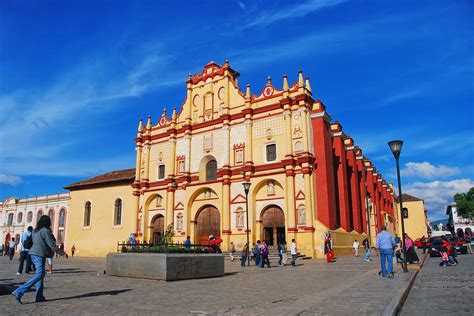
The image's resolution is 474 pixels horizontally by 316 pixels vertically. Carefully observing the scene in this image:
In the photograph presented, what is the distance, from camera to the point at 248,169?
96.2ft

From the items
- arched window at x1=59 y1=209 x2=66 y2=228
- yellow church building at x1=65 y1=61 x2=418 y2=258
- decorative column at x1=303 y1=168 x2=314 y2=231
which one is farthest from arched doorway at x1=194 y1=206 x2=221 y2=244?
arched window at x1=59 y1=209 x2=66 y2=228

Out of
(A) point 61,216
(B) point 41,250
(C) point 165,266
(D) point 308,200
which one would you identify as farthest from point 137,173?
(B) point 41,250

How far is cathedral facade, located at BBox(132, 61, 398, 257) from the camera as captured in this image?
2727 cm

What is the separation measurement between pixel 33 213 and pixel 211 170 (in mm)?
32341

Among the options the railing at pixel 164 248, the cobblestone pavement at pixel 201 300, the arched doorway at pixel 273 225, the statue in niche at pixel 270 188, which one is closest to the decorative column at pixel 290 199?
the arched doorway at pixel 273 225

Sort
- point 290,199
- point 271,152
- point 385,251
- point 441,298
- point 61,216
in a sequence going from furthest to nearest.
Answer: point 61,216 → point 271,152 → point 290,199 → point 385,251 → point 441,298

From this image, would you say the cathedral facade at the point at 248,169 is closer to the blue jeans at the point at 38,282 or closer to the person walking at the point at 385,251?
the person walking at the point at 385,251

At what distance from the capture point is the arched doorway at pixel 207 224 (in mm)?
31359

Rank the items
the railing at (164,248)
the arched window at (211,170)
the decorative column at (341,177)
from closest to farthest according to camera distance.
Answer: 1. the railing at (164,248)
2. the decorative column at (341,177)
3. the arched window at (211,170)

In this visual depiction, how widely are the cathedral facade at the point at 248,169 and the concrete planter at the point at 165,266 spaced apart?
12626mm

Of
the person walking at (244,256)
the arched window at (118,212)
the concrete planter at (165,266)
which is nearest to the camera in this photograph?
the concrete planter at (165,266)

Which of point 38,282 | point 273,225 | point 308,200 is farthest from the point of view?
point 273,225

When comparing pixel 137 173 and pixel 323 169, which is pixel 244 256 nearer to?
pixel 323 169

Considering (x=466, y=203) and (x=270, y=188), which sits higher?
(x=466, y=203)
